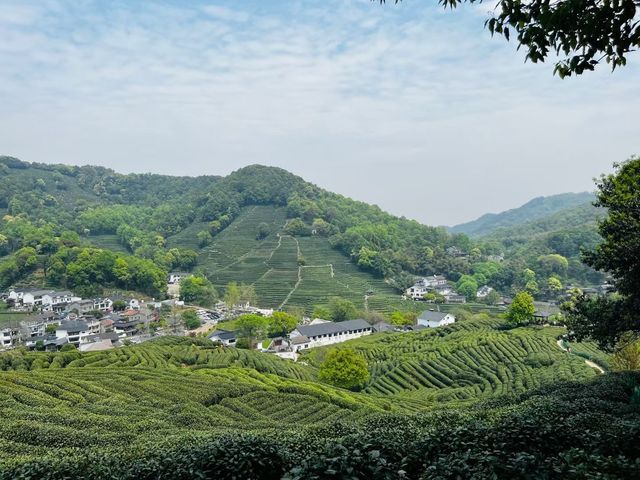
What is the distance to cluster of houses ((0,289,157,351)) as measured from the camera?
5175cm

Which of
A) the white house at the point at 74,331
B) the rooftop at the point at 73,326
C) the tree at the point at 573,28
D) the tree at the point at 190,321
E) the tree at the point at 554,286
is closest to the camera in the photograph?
the tree at the point at 573,28

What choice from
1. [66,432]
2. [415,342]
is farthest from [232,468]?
[415,342]

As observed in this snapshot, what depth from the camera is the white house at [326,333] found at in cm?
5700

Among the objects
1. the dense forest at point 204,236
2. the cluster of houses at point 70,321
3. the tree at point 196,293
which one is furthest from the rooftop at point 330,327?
the dense forest at point 204,236

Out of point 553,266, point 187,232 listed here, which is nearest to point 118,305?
point 187,232

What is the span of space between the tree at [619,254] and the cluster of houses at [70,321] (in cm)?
4924

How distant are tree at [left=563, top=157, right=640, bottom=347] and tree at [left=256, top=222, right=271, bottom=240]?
99.0 meters

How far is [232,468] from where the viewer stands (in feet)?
16.8

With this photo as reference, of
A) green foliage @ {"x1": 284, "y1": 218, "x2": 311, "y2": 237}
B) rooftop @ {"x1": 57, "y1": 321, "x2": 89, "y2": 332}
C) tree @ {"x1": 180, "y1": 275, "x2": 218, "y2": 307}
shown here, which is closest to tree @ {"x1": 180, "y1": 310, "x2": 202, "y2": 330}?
rooftop @ {"x1": 57, "y1": 321, "x2": 89, "y2": 332}

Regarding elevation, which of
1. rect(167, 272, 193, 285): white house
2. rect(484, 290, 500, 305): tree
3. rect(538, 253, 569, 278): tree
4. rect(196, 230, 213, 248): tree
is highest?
rect(196, 230, 213, 248): tree

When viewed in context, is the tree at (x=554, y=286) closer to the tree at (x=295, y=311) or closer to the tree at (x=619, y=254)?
the tree at (x=295, y=311)

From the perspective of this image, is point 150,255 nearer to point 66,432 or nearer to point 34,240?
point 34,240

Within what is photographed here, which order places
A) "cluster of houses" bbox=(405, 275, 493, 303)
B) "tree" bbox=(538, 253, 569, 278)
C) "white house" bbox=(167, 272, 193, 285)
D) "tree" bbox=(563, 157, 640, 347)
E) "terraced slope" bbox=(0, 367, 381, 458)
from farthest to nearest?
"tree" bbox=(538, 253, 569, 278), "white house" bbox=(167, 272, 193, 285), "cluster of houses" bbox=(405, 275, 493, 303), "tree" bbox=(563, 157, 640, 347), "terraced slope" bbox=(0, 367, 381, 458)

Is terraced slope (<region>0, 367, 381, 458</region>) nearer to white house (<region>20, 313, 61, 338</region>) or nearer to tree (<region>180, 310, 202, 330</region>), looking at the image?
white house (<region>20, 313, 61, 338</region>)
